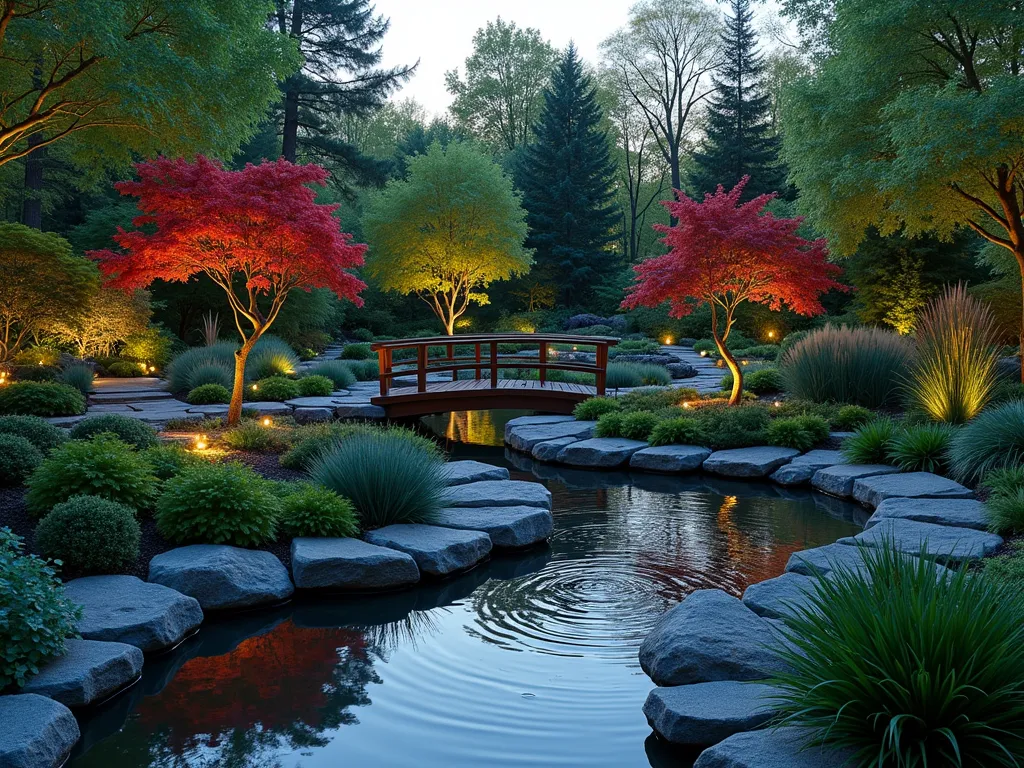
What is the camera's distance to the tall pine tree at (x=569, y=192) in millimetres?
29906

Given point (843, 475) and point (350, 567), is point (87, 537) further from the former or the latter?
point (843, 475)

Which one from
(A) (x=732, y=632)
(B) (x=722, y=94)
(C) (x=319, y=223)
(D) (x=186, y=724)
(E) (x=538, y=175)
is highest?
(B) (x=722, y=94)

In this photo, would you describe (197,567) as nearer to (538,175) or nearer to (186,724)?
(186,724)

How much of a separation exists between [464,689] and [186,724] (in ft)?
4.20

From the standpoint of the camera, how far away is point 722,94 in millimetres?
31078

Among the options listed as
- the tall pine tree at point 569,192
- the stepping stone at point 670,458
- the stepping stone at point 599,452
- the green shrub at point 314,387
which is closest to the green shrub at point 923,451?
the stepping stone at point 670,458

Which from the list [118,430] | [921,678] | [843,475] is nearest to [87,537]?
[118,430]

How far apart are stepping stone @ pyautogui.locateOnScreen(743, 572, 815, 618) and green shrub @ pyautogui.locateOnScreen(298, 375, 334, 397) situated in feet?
30.0

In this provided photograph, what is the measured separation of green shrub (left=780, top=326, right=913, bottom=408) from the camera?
34.4 ft

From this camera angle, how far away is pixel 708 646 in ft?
12.8

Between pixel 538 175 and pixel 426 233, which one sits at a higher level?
pixel 538 175

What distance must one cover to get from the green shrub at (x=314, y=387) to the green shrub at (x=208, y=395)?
1280 mm

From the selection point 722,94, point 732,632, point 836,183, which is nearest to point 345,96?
point 722,94

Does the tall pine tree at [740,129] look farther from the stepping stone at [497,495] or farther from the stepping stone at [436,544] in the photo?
the stepping stone at [436,544]
